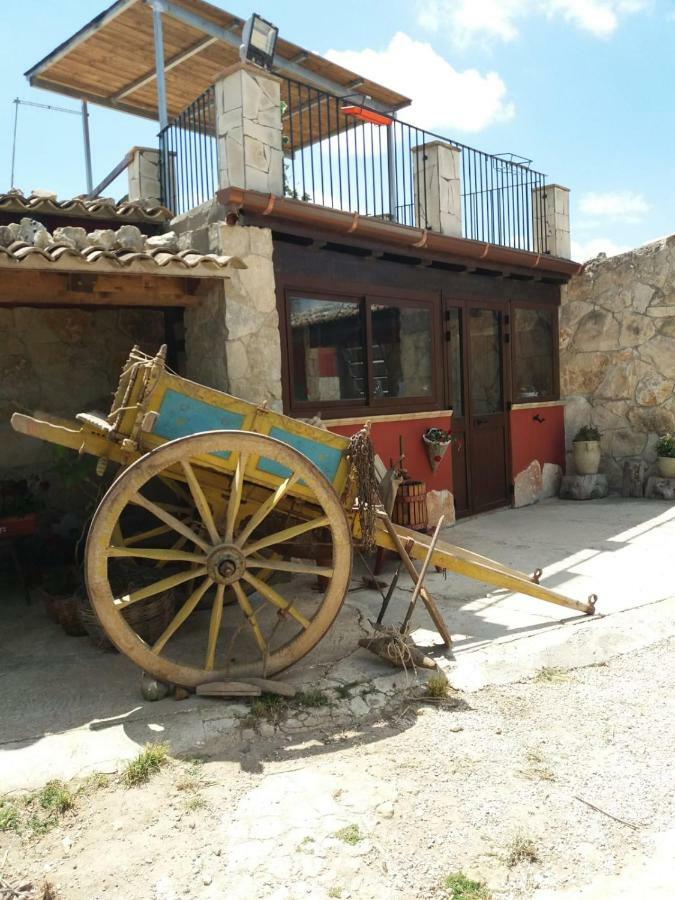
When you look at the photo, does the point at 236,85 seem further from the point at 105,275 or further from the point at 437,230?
the point at 437,230

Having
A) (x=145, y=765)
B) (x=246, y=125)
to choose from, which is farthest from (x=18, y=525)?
(x=246, y=125)

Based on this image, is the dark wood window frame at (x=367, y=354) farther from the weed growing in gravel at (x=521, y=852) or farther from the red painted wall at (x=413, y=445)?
the weed growing in gravel at (x=521, y=852)

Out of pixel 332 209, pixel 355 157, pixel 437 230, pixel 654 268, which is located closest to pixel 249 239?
pixel 332 209

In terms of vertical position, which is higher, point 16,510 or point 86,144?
point 86,144

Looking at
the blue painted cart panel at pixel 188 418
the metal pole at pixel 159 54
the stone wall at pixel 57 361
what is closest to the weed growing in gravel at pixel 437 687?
the blue painted cart panel at pixel 188 418

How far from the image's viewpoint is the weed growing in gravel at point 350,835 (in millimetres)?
2219

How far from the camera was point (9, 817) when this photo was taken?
2383mm

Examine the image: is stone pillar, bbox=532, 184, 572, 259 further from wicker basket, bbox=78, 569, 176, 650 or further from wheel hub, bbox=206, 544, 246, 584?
wheel hub, bbox=206, 544, 246, 584

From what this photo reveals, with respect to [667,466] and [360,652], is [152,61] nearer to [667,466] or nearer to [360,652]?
[360,652]

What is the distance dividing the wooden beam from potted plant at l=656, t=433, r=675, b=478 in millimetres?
6085

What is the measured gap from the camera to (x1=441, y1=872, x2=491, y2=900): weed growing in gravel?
1.96m

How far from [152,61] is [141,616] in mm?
6726

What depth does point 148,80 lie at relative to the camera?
26.5 feet

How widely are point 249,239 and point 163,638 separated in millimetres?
2993
